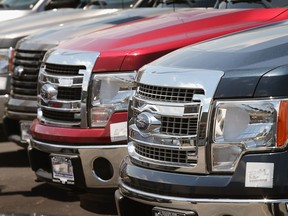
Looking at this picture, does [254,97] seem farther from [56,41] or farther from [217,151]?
[56,41]

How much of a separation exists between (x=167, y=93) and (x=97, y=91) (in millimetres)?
1548

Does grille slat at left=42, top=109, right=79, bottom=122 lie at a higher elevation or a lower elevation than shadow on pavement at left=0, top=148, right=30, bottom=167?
higher

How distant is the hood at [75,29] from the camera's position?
7.52 metres

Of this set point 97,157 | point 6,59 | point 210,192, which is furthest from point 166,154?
point 6,59

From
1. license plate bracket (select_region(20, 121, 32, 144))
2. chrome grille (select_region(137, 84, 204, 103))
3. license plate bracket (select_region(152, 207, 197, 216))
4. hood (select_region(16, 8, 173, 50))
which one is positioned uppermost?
chrome grille (select_region(137, 84, 204, 103))

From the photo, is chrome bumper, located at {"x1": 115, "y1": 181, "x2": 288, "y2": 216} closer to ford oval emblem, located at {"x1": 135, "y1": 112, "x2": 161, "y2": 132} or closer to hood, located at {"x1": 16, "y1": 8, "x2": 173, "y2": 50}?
ford oval emblem, located at {"x1": 135, "y1": 112, "x2": 161, "y2": 132}

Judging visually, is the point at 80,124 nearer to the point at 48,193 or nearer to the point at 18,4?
the point at 48,193

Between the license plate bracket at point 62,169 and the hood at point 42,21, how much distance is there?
2884 mm

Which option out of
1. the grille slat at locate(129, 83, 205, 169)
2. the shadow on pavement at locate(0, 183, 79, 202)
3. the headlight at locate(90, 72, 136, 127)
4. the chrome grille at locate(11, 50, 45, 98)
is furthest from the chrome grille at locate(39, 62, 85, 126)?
the grille slat at locate(129, 83, 205, 169)

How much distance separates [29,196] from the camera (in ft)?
23.8

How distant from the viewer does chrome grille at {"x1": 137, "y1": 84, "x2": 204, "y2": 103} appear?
4.24 m

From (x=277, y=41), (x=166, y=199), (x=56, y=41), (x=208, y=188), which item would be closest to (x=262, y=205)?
(x=208, y=188)

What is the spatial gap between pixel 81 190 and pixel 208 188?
2.05 m

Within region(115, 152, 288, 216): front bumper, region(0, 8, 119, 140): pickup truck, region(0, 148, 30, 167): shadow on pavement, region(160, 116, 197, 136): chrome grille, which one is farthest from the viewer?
region(0, 148, 30, 167): shadow on pavement
